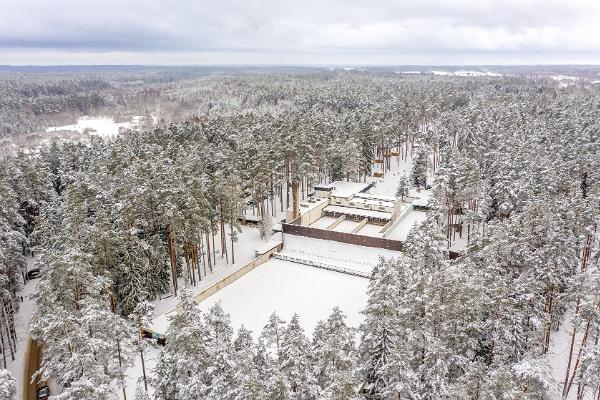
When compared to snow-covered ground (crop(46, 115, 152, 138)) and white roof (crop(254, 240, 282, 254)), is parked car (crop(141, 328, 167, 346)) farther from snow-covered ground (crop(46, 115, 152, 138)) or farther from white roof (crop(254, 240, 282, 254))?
snow-covered ground (crop(46, 115, 152, 138))

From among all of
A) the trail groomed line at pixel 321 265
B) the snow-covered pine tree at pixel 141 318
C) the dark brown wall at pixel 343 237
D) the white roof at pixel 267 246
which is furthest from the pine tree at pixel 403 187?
the snow-covered pine tree at pixel 141 318

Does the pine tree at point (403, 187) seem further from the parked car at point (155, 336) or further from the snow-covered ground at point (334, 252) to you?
the parked car at point (155, 336)

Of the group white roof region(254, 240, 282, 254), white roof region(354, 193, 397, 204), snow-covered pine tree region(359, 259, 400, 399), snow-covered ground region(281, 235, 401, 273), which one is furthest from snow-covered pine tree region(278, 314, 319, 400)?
white roof region(354, 193, 397, 204)

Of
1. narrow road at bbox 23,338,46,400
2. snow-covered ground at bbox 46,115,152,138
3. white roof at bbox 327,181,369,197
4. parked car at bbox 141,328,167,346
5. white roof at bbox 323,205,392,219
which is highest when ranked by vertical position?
snow-covered ground at bbox 46,115,152,138

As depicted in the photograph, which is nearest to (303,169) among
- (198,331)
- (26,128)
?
(198,331)

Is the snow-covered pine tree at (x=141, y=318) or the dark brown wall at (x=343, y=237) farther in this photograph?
the dark brown wall at (x=343, y=237)

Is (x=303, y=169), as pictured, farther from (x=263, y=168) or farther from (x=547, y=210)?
(x=547, y=210)
